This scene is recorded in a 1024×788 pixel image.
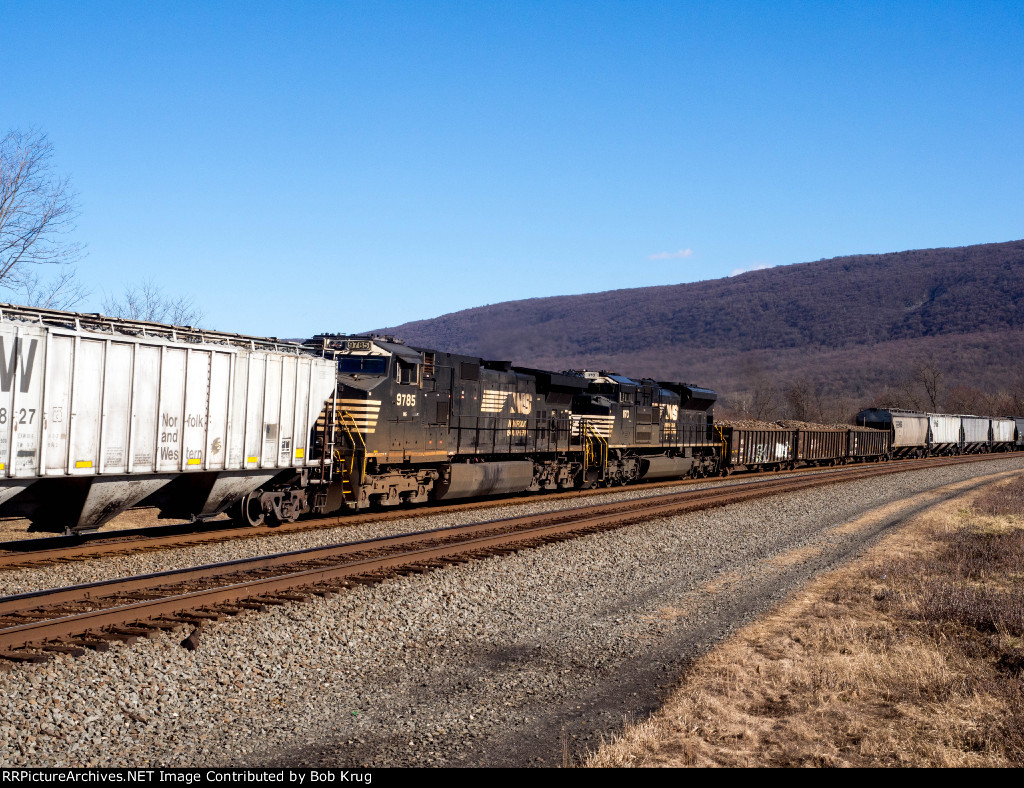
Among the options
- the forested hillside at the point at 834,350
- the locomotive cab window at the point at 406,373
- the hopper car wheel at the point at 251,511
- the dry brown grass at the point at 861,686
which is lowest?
the dry brown grass at the point at 861,686

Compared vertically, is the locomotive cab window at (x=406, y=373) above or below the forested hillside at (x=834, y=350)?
below

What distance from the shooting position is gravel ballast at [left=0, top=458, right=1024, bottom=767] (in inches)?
228

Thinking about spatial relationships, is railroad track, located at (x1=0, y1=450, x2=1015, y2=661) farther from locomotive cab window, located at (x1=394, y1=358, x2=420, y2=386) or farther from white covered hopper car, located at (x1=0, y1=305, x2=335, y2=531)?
locomotive cab window, located at (x1=394, y1=358, x2=420, y2=386)

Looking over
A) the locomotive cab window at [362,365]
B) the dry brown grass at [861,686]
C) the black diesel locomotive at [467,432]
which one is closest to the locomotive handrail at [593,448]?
the black diesel locomotive at [467,432]

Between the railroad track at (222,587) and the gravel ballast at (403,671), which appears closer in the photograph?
the gravel ballast at (403,671)

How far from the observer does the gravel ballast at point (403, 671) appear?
5.79 metres

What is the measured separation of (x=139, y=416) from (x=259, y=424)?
2.52 m

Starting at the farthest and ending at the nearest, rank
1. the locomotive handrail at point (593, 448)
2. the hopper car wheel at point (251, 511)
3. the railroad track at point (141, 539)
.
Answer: the locomotive handrail at point (593, 448) < the hopper car wheel at point (251, 511) < the railroad track at point (141, 539)

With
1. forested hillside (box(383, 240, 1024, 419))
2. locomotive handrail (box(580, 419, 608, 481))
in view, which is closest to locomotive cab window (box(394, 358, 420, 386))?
locomotive handrail (box(580, 419, 608, 481))

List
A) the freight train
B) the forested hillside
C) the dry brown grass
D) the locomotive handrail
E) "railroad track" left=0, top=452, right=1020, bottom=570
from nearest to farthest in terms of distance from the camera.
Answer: the dry brown grass → the freight train → "railroad track" left=0, top=452, right=1020, bottom=570 → the locomotive handrail → the forested hillside

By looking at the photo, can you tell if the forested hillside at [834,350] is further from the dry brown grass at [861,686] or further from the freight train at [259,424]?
the dry brown grass at [861,686]

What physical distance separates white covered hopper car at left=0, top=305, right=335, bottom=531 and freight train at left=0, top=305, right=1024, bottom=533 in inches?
0.8

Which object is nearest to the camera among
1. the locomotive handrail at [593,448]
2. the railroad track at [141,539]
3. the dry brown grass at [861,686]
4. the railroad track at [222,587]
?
the dry brown grass at [861,686]

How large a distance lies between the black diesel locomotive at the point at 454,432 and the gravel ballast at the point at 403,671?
3.49 m
